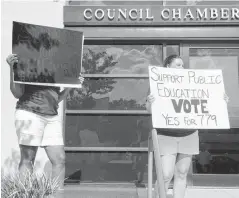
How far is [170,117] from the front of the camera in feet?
11.3

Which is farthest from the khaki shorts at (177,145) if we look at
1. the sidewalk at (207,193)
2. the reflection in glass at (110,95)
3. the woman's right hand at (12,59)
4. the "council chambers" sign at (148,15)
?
the "council chambers" sign at (148,15)

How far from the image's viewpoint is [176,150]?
347 cm

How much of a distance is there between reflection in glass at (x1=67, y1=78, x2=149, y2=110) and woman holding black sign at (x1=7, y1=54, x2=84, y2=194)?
2292 millimetres

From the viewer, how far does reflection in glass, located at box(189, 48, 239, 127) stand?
5.53 meters

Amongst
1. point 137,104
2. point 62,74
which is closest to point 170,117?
point 62,74

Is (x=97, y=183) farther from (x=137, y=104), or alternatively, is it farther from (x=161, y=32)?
(x=161, y=32)

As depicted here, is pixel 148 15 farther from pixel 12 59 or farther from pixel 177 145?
pixel 12 59

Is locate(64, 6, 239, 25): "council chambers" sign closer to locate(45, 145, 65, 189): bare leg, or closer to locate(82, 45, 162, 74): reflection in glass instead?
locate(82, 45, 162, 74): reflection in glass

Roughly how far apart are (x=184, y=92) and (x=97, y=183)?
2535 millimetres

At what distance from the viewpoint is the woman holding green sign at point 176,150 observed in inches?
135

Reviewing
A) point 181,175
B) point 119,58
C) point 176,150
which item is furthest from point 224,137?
point 176,150

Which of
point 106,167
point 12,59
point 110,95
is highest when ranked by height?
point 12,59

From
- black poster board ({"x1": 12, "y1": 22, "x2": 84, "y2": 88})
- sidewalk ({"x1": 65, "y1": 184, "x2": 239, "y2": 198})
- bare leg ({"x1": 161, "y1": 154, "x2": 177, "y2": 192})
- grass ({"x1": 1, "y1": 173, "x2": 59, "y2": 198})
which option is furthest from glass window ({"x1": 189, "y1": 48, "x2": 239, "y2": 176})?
grass ({"x1": 1, "y1": 173, "x2": 59, "y2": 198})

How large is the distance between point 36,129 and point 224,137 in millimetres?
3410
